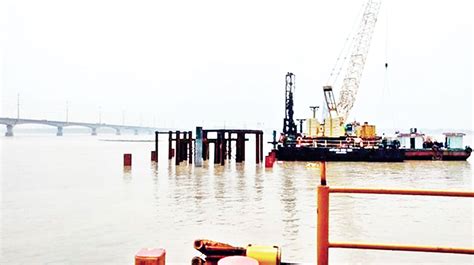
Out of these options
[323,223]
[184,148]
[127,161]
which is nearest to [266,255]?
[323,223]

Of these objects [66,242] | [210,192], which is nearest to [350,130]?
[210,192]

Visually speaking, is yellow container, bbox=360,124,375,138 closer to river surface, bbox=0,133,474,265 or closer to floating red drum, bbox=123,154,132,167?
floating red drum, bbox=123,154,132,167

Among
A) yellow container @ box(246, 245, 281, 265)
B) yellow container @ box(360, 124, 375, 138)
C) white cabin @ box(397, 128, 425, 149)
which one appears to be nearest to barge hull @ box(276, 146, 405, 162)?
yellow container @ box(360, 124, 375, 138)

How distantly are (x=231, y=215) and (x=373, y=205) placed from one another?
17.9ft

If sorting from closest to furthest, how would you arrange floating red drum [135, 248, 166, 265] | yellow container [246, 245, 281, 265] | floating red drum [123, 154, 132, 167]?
1. floating red drum [135, 248, 166, 265]
2. yellow container [246, 245, 281, 265]
3. floating red drum [123, 154, 132, 167]

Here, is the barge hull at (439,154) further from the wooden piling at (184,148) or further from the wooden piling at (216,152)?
the wooden piling at (184,148)

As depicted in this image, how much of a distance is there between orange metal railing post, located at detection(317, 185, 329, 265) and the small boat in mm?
46757

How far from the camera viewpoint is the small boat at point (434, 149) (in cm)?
4622

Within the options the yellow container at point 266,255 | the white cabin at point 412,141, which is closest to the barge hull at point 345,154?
the white cabin at point 412,141

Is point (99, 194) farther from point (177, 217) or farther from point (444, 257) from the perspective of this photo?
point (444, 257)

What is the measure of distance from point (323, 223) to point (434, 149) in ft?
158

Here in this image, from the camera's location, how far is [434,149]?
4653cm

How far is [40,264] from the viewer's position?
7.81 m

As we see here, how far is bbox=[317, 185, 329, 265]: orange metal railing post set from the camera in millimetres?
3834
